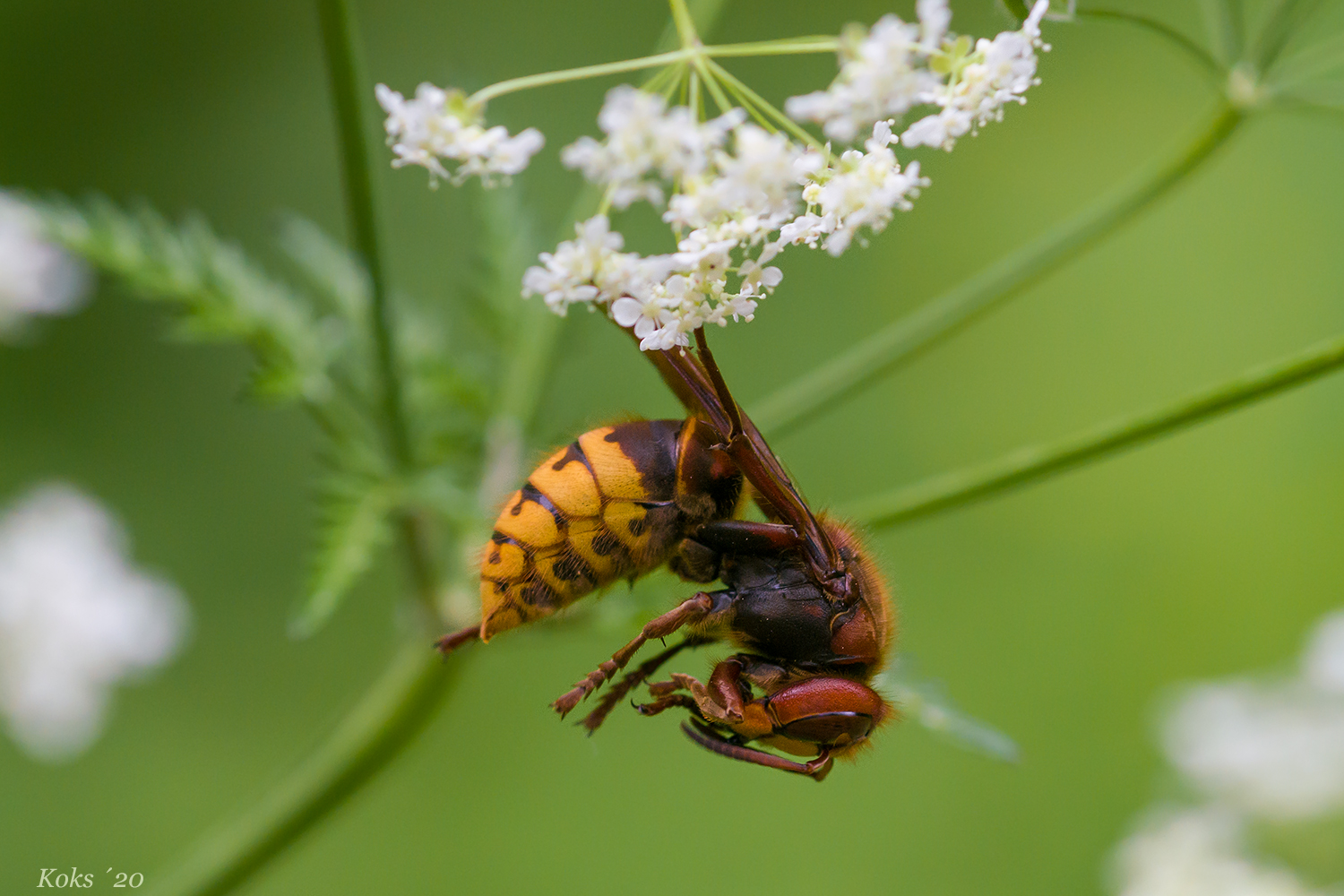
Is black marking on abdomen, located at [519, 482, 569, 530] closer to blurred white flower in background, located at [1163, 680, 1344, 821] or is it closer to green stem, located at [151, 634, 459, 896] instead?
green stem, located at [151, 634, 459, 896]

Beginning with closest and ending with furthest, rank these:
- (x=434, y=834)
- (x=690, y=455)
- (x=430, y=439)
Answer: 1. (x=690, y=455)
2. (x=430, y=439)
3. (x=434, y=834)

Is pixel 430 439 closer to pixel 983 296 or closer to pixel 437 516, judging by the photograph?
pixel 437 516

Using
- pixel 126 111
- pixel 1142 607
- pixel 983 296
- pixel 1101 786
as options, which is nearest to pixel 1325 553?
pixel 1142 607

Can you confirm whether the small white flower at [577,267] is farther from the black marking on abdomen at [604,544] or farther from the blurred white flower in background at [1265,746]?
the blurred white flower in background at [1265,746]

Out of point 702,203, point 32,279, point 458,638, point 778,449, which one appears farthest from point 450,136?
point 778,449

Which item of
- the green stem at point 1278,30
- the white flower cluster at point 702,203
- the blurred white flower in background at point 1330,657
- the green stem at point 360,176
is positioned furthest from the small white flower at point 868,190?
the blurred white flower in background at point 1330,657

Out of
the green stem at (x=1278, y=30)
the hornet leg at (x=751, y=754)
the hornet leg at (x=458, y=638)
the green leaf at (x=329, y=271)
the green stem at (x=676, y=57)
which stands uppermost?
the green leaf at (x=329, y=271)

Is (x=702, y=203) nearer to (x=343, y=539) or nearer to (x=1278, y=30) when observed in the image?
(x=343, y=539)
